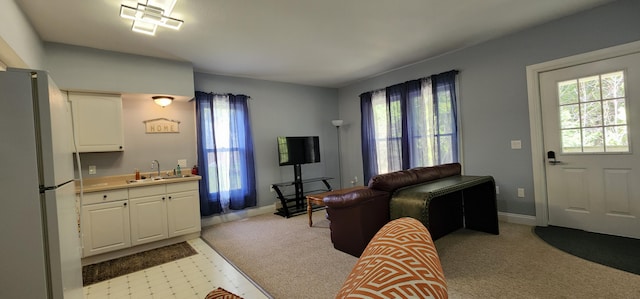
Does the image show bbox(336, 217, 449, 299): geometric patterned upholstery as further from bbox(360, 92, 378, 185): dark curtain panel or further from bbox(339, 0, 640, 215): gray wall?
bbox(360, 92, 378, 185): dark curtain panel

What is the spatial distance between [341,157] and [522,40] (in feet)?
12.5

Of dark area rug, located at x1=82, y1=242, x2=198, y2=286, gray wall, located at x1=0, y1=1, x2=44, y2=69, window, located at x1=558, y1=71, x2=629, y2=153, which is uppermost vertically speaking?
gray wall, located at x1=0, y1=1, x2=44, y2=69

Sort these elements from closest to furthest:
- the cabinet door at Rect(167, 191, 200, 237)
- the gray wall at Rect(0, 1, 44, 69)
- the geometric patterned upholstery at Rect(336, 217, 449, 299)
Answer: the geometric patterned upholstery at Rect(336, 217, 449, 299) → the gray wall at Rect(0, 1, 44, 69) → the cabinet door at Rect(167, 191, 200, 237)

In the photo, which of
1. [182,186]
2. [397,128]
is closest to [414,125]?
[397,128]

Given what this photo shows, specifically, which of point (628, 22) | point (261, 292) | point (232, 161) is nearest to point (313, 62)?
point (232, 161)

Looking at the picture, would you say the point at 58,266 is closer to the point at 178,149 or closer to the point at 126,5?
the point at 126,5

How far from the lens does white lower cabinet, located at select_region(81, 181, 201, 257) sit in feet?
9.95

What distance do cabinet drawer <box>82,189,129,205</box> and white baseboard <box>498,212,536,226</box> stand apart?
16.1 ft

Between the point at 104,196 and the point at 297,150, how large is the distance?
2868 mm

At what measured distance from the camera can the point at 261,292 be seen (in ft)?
7.53

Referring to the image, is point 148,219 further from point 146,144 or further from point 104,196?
point 146,144

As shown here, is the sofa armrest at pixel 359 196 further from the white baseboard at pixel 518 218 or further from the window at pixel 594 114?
the window at pixel 594 114

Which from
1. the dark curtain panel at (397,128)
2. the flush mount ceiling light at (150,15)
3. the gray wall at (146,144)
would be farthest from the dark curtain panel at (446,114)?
the gray wall at (146,144)

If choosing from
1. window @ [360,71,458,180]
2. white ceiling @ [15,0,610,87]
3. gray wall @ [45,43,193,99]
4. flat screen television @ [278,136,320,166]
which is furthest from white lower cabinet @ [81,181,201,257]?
window @ [360,71,458,180]
